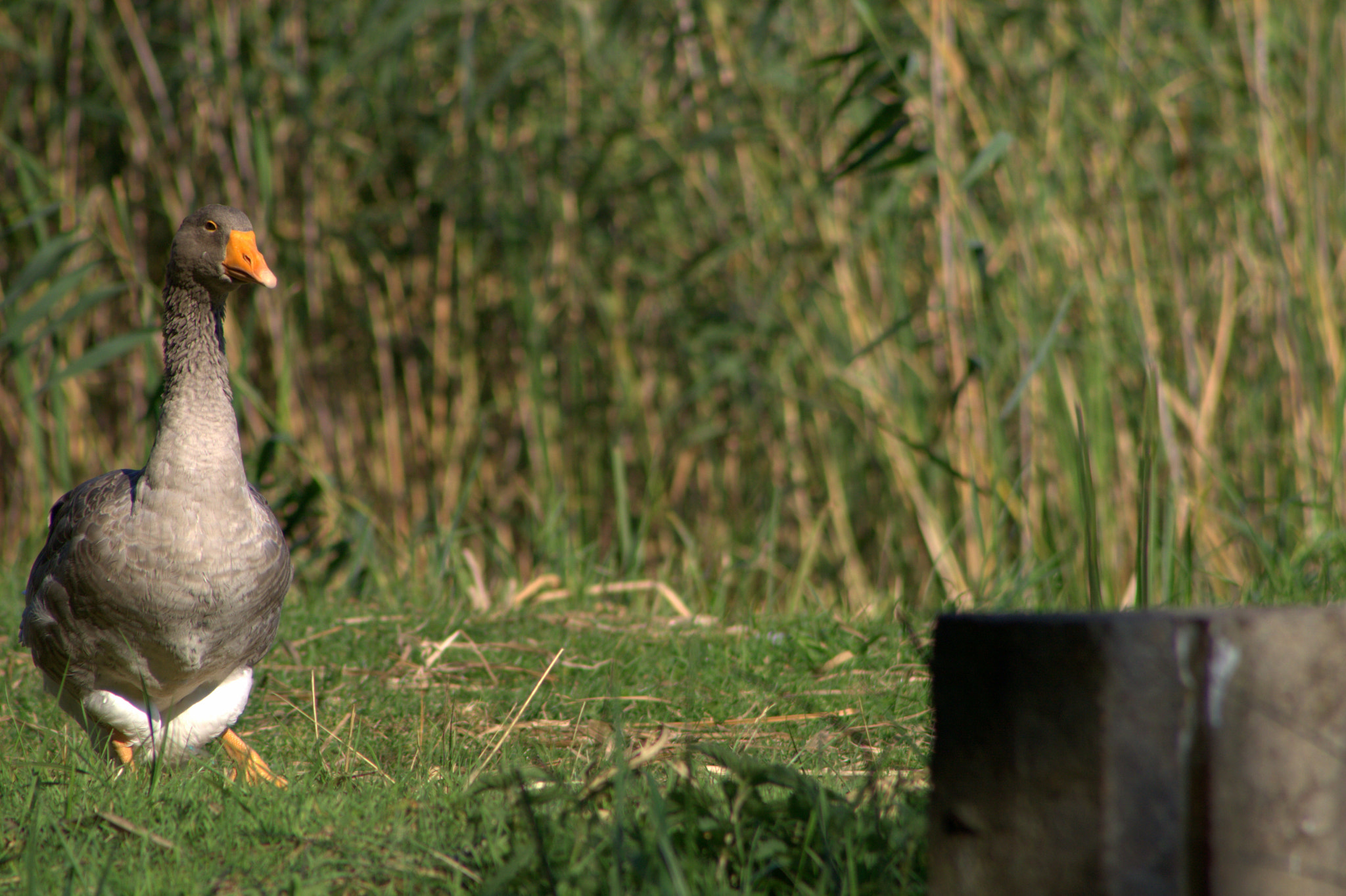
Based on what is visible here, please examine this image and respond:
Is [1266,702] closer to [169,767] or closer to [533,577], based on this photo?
[169,767]

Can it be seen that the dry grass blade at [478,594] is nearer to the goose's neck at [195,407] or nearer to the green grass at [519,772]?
the green grass at [519,772]

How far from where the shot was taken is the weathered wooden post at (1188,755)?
1353 mm

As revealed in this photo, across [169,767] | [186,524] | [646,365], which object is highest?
[646,365]

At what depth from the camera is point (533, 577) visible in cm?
444

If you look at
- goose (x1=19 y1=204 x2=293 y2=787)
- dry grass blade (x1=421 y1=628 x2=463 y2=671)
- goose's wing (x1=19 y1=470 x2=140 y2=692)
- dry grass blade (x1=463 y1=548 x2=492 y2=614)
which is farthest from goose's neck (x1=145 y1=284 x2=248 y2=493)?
dry grass blade (x1=463 y1=548 x2=492 y2=614)

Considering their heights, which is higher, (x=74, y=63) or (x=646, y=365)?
(x=74, y=63)

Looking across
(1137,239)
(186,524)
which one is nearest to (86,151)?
(186,524)

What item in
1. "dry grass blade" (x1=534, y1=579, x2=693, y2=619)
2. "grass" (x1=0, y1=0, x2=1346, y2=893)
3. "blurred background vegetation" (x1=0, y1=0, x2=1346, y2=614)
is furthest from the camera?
"blurred background vegetation" (x1=0, y1=0, x2=1346, y2=614)

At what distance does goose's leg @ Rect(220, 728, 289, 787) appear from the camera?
236cm

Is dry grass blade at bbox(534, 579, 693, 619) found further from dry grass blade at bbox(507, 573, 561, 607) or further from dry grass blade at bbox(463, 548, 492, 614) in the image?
dry grass blade at bbox(463, 548, 492, 614)

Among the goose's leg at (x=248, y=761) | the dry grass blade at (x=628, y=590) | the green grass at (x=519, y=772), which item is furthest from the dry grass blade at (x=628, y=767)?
the dry grass blade at (x=628, y=590)

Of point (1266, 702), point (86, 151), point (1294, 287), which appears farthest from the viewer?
point (86, 151)

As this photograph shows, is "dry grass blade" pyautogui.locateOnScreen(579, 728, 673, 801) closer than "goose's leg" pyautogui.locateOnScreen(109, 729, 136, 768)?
Yes

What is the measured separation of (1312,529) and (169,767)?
3.55 metres
